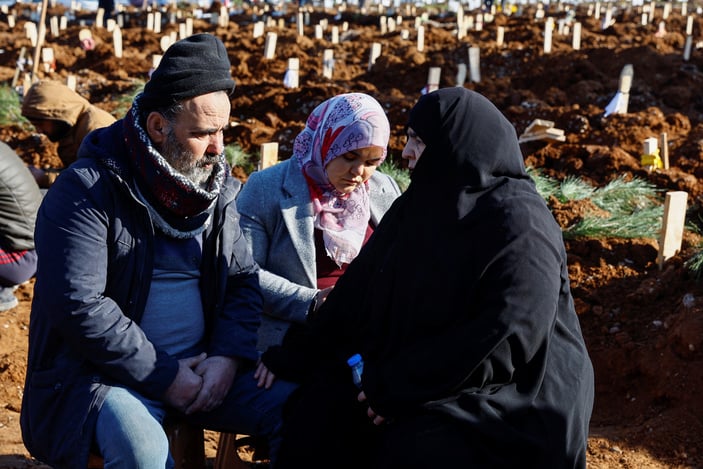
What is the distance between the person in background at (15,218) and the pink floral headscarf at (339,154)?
203cm

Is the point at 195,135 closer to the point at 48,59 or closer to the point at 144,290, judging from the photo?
the point at 144,290

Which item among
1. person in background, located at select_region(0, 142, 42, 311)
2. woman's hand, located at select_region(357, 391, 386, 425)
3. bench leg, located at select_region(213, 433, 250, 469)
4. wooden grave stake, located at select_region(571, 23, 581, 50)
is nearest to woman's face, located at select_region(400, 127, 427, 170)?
woman's hand, located at select_region(357, 391, 386, 425)

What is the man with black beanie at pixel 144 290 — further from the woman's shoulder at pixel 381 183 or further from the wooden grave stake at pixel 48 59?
the wooden grave stake at pixel 48 59

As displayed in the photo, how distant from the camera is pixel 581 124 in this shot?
8.45m

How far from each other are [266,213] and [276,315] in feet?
1.33

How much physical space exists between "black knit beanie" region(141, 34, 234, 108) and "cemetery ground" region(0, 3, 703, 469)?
5.87 feet

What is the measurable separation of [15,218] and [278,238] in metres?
2.13

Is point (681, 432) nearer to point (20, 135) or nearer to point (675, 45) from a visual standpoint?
point (20, 135)

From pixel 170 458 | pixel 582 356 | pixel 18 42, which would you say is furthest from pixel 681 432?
pixel 18 42

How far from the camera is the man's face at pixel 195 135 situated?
2.76 metres

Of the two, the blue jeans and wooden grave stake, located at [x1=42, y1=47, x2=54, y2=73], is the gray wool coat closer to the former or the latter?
the blue jeans

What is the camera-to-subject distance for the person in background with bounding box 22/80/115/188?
605 cm

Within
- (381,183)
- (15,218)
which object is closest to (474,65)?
(15,218)

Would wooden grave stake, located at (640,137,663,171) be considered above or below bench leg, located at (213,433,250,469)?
above
